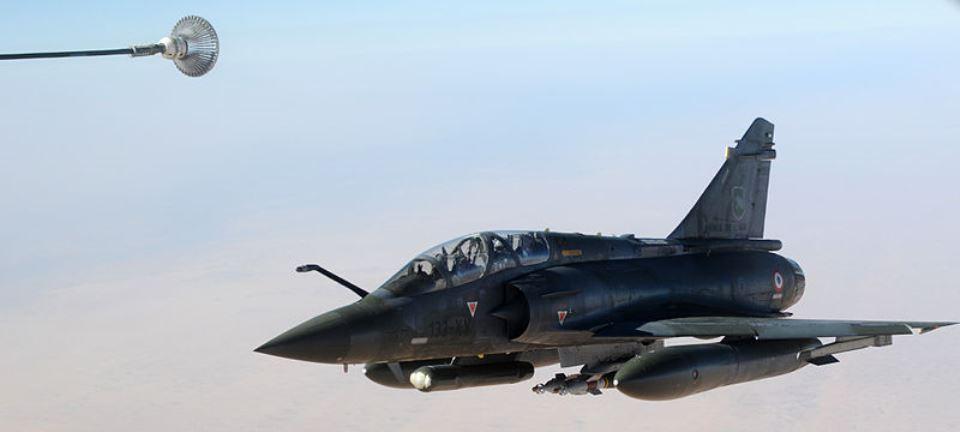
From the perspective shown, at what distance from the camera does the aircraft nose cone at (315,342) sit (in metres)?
16.4

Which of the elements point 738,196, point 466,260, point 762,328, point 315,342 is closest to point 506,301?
point 466,260

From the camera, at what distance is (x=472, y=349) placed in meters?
18.2

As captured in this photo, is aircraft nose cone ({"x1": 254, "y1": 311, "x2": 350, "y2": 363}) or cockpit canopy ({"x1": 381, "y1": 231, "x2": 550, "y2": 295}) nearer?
aircraft nose cone ({"x1": 254, "y1": 311, "x2": 350, "y2": 363})

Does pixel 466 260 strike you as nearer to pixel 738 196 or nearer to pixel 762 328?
pixel 762 328

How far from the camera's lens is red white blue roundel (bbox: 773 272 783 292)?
22.1 m

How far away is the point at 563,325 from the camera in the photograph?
18.3m

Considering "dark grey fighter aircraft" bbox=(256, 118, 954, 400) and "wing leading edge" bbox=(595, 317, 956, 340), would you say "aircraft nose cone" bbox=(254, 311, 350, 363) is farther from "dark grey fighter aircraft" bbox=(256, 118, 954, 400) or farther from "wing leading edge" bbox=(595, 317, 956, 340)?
"wing leading edge" bbox=(595, 317, 956, 340)

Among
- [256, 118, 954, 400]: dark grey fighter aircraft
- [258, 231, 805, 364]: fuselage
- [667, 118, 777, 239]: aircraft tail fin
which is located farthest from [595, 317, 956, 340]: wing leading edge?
[667, 118, 777, 239]: aircraft tail fin

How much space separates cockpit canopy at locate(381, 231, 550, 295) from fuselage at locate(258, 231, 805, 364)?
0.01 metres

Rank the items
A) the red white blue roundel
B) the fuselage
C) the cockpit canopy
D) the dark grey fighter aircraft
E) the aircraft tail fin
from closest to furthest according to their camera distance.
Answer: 1. the fuselage
2. the dark grey fighter aircraft
3. the cockpit canopy
4. the red white blue roundel
5. the aircraft tail fin

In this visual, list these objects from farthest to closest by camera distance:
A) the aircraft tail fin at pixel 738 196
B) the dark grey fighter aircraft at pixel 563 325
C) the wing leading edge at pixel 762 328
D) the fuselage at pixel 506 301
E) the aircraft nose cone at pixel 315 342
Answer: the aircraft tail fin at pixel 738 196 → the wing leading edge at pixel 762 328 → the dark grey fighter aircraft at pixel 563 325 → the fuselage at pixel 506 301 → the aircraft nose cone at pixel 315 342

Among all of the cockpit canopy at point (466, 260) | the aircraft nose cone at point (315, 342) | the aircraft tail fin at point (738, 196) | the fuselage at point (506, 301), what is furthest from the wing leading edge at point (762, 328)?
the aircraft nose cone at point (315, 342)

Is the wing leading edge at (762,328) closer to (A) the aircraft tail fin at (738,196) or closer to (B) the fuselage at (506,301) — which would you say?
(B) the fuselage at (506,301)

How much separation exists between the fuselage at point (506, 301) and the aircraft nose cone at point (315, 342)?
0.01 metres
